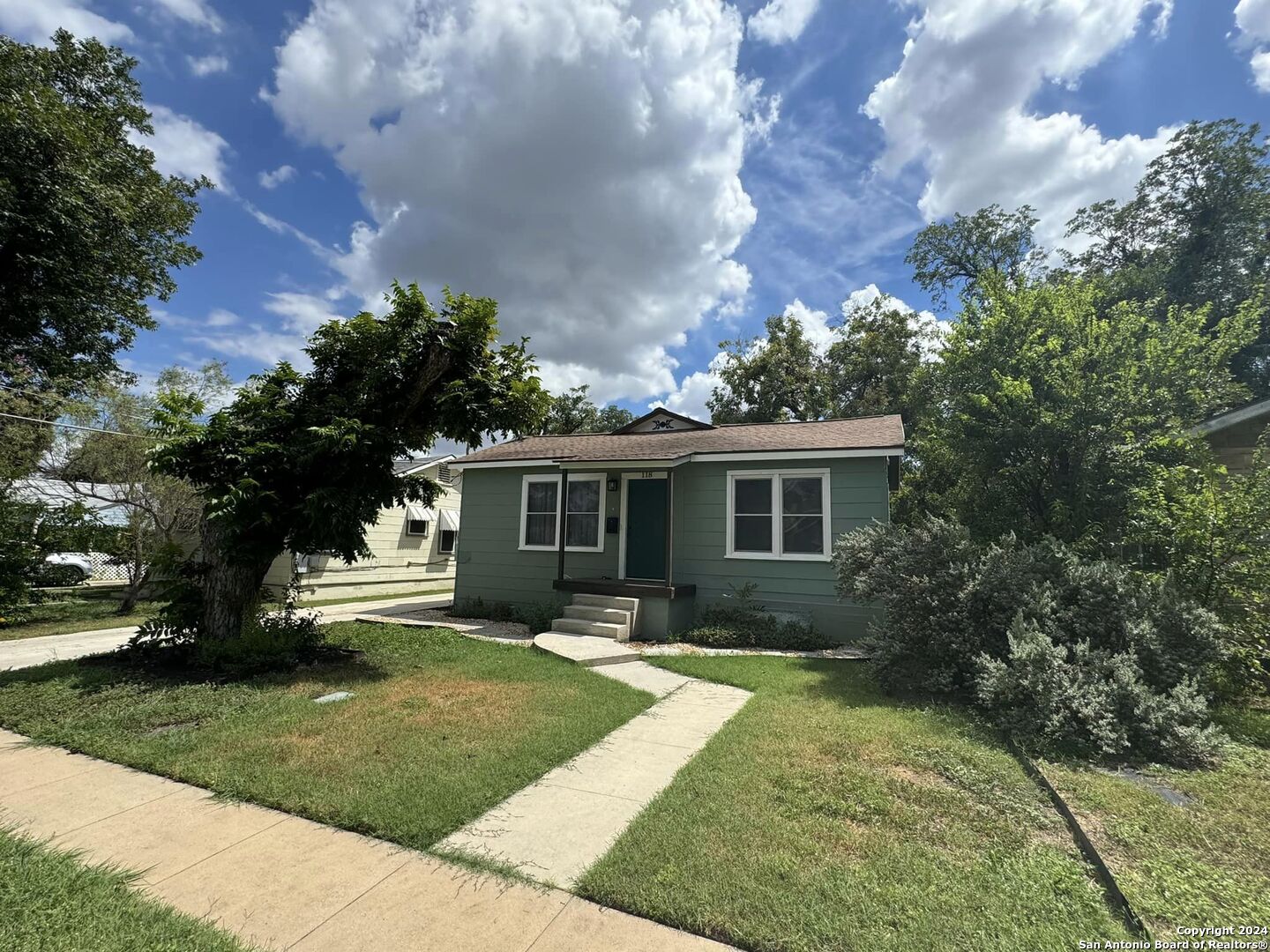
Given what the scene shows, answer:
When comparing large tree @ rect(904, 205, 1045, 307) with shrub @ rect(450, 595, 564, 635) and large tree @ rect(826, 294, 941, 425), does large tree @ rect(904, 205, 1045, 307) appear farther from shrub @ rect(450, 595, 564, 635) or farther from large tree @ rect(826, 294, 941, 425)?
shrub @ rect(450, 595, 564, 635)

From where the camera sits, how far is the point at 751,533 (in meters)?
9.91

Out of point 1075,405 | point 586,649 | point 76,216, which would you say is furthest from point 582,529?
point 76,216

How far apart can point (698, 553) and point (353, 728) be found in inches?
260

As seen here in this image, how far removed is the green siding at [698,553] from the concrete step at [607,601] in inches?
16.7

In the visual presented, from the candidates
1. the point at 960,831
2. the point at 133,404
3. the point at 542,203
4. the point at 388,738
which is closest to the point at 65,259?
the point at 133,404

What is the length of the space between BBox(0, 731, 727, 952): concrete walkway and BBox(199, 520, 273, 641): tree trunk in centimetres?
319

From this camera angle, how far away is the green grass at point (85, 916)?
2055 mm

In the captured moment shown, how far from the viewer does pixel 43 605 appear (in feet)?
40.7

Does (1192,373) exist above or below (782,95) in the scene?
below

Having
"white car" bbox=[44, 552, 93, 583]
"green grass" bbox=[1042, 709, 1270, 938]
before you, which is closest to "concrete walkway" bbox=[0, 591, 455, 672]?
"green grass" bbox=[1042, 709, 1270, 938]

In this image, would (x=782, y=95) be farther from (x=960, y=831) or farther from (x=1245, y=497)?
(x=960, y=831)

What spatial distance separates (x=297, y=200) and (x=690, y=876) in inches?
489

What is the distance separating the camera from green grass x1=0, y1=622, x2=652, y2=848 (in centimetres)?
333

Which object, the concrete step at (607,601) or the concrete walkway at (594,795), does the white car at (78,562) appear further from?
the concrete walkway at (594,795)
